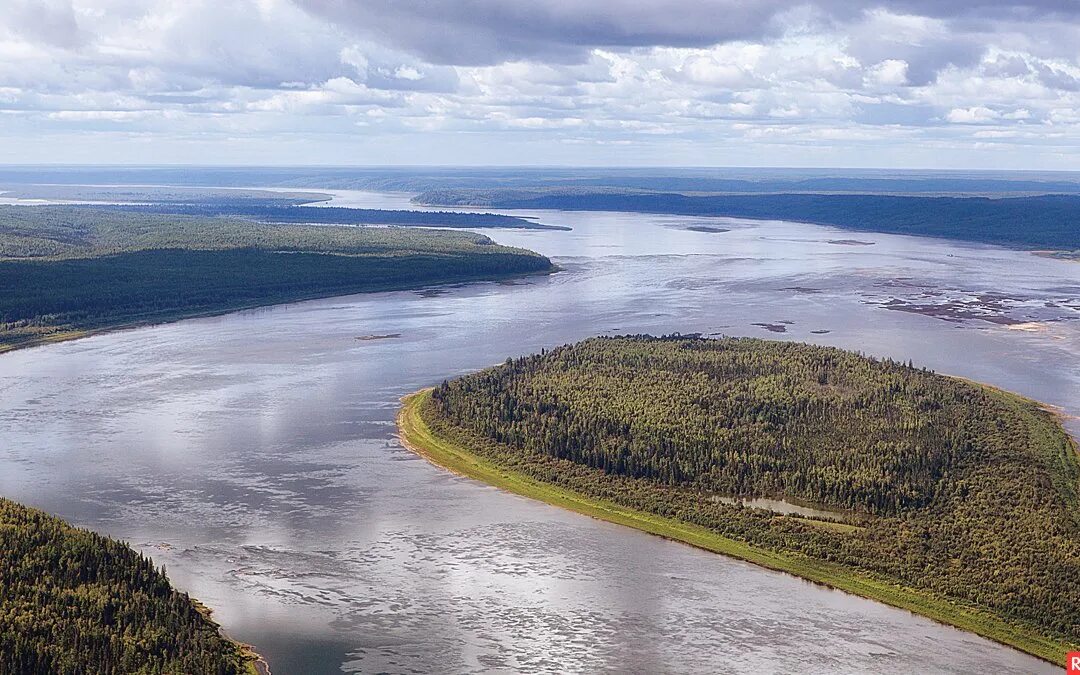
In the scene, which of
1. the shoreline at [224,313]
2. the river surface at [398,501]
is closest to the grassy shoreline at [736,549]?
the river surface at [398,501]

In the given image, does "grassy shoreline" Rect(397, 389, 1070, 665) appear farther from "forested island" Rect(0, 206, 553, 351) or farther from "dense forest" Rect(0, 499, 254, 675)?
"forested island" Rect(0, 206, 553, 351)

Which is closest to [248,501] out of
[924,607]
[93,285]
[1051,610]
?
[924,607]

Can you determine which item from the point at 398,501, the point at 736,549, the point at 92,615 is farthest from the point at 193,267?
the point at 92,615

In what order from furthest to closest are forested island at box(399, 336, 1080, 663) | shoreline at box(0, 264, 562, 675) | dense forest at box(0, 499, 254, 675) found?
forested island at box(399, 336, 1080, 663) < shoreline at box(0, 264, 562, 675) < dense forest at box(0, 499, 254, 675)

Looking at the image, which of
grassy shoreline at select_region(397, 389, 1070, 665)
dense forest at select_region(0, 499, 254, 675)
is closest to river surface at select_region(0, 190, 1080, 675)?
grassy shoreline at select_region(397, 389, 1070, 665)

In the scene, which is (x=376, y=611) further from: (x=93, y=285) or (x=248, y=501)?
(x=93, y=285)

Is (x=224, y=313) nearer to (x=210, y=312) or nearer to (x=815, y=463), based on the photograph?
(x=210, y=312)

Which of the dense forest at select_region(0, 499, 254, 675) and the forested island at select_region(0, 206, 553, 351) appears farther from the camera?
the forested island at select_region(0, 206, 553, 351)
